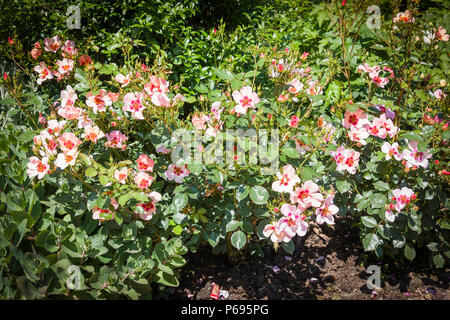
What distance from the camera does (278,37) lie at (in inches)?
104

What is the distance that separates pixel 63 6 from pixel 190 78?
1219 mm

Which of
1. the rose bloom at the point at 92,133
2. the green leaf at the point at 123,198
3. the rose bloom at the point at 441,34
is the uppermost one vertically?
the rose bloom at the point at 441,34

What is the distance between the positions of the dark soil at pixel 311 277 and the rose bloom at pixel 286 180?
0.75 meters

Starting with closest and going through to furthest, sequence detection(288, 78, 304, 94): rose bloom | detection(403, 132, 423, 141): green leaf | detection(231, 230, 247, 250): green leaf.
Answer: detection(231, 230, 247, 250): green leaf → detection(403, 132, 423, 141): green leaf → detection(288, 78, 304, 94): rose bloom

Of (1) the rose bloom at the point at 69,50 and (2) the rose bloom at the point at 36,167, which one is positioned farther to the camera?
(1) the rose bloom at the point at 69,50

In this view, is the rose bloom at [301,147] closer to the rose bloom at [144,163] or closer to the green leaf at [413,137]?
the green leaf at [413,137]

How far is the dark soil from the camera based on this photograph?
1828 mm

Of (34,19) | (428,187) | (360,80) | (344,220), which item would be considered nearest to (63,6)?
(34,19)

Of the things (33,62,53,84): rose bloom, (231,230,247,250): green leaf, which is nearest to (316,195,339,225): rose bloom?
(231,230,247,250): green leaf

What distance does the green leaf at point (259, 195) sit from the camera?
1.41 metres

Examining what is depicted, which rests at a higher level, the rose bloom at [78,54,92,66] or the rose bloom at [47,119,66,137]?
the rose bloom at [78,54,92,66]

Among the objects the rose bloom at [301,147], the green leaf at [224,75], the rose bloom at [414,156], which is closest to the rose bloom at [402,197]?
the rose bloom at [414,156]

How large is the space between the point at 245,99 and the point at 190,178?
1.57ft

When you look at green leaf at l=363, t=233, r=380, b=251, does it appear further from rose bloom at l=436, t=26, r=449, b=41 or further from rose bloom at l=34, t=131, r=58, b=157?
rose bloom at l=34, t=131, r=58, b=157
